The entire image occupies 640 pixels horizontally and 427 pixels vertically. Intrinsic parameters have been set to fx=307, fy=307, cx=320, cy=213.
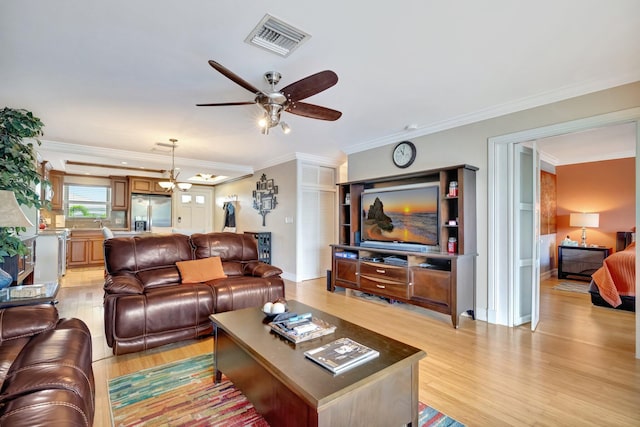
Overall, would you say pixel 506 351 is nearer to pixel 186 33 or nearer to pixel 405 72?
pixel 405 72

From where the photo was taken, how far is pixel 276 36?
82.8 inches

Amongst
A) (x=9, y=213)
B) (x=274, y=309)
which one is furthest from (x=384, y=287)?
(x=9, y=213)

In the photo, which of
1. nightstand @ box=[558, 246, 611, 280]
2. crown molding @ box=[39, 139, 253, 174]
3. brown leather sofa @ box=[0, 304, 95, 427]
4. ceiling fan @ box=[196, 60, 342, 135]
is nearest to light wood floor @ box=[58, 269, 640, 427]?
brown leather sofa @ box=[0, 304, 95, 427]

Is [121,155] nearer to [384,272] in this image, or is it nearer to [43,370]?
[384,272]

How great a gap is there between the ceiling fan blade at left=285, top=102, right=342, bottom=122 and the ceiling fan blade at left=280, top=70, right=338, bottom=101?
0.13 m

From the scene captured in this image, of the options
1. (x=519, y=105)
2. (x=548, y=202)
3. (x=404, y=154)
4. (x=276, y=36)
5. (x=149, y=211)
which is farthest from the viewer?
(x=149, y=211)

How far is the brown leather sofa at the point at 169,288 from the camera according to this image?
8.45 feet

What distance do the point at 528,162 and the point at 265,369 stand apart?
11.8 ft

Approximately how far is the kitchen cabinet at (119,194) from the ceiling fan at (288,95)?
671 cm

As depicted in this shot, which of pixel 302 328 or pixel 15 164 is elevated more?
pixel 15 164

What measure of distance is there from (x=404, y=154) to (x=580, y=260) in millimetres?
4166

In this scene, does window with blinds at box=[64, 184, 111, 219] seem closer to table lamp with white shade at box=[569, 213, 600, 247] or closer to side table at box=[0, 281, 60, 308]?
side table at box=[0, 281, 60, 308]

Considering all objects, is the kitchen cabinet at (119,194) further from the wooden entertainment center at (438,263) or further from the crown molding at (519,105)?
the crown molding at (519,105)

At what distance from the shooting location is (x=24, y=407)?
1.04 metres
